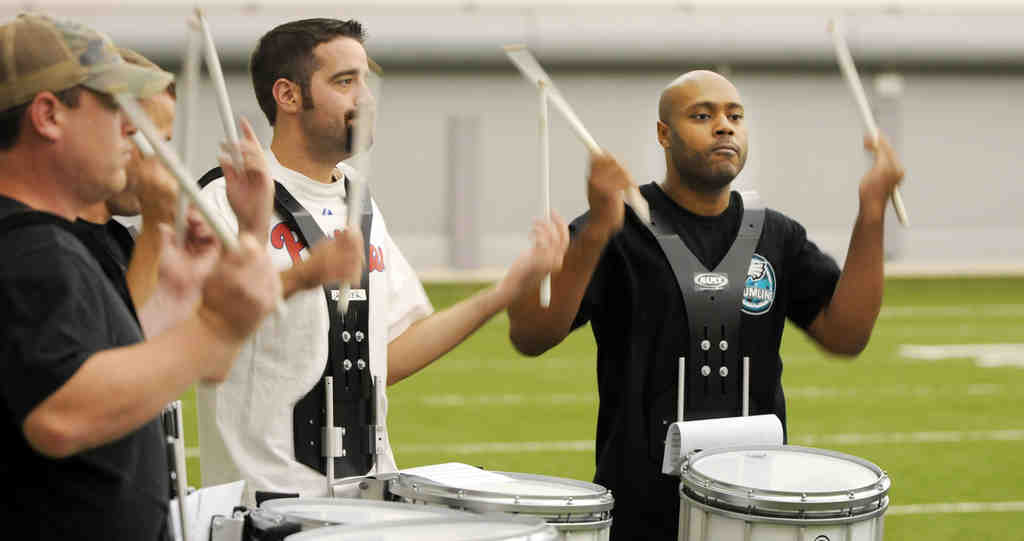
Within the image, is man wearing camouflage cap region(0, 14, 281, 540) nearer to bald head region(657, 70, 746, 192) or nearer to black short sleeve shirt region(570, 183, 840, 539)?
black short sleeve shirt region(570, 183, 840, 539)

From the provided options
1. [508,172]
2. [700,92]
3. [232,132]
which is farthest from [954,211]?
[232,132]

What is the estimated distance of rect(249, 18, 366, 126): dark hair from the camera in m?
3.61

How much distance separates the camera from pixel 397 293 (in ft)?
12.2

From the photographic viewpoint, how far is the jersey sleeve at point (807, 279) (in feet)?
13.4

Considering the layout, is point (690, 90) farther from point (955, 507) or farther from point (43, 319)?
point (955, 507)

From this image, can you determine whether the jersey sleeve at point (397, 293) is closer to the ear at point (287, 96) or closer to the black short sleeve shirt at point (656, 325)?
the ear at point (287, 96)

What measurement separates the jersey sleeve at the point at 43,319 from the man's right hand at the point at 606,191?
140 cm

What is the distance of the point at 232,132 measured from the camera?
277 cm

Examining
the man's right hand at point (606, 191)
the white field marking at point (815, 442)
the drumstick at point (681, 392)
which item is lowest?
the white field marking at point (815, 442)

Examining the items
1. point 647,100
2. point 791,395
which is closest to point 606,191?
point 791,395

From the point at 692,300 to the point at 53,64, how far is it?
213 cm

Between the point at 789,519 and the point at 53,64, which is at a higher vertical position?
the point at 53,64

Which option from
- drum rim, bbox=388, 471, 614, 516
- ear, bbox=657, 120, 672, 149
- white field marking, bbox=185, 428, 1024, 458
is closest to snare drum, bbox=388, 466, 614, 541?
drum rim, bbox=388, 471, 614, 516

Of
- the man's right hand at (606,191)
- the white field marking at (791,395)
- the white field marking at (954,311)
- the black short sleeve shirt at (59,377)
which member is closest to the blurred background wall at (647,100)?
the white field marking at (954,311)
